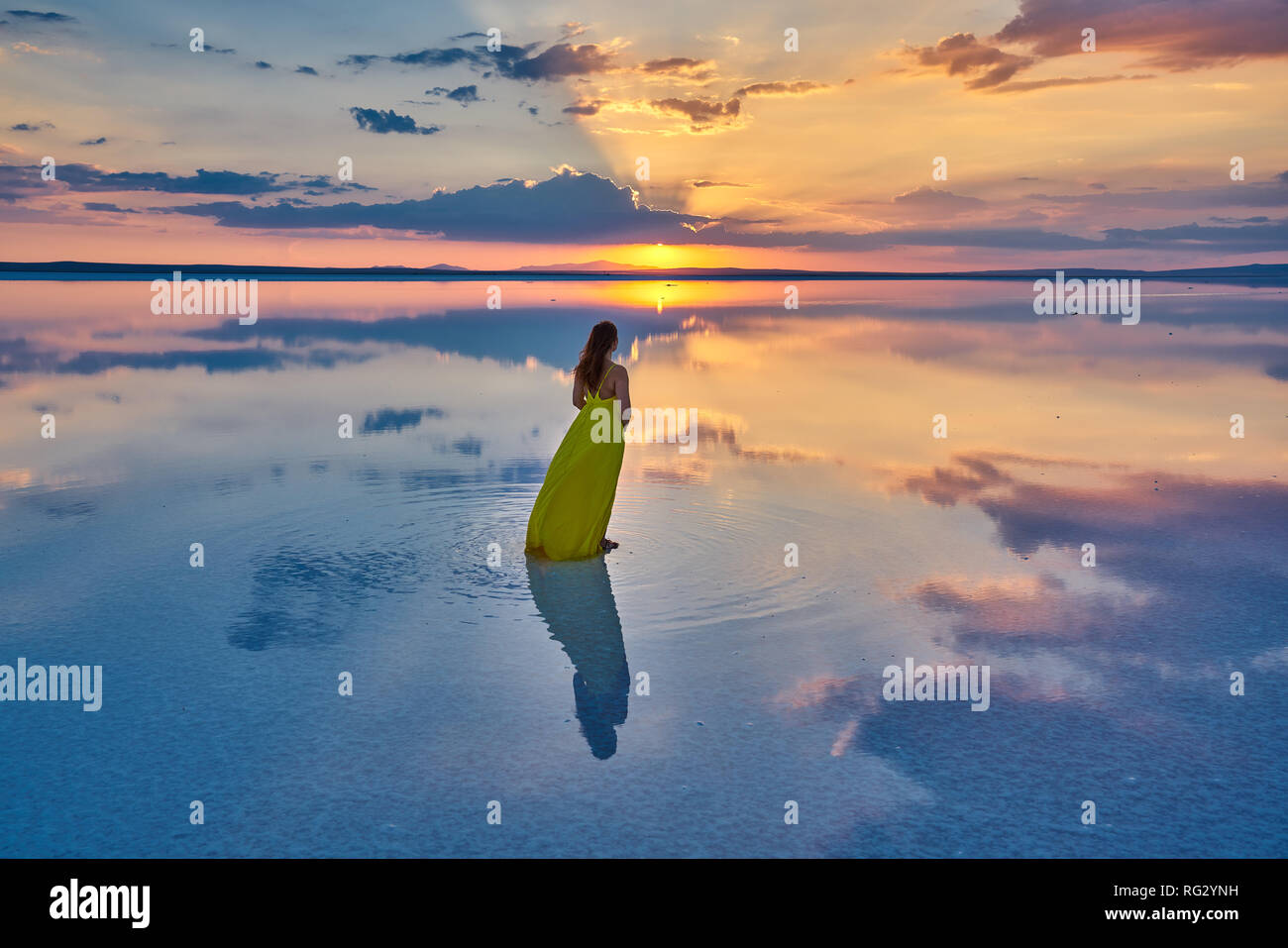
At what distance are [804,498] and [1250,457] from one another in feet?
21.0

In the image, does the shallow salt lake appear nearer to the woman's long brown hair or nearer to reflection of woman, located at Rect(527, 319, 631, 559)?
reflection of woman, located at Rect(527, 319, 631, 559)

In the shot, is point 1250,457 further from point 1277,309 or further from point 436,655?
point 1277,309

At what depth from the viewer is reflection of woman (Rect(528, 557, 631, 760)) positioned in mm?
5623

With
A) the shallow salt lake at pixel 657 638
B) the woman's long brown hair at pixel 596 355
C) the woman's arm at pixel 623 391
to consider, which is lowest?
the shallow salt lake at pixel 657 638

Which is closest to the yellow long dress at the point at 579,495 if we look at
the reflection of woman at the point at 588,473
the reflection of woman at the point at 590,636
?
the reflection of woman at the point at 588,473

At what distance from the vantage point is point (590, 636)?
6902 millimetres

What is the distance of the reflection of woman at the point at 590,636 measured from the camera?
5.62 m

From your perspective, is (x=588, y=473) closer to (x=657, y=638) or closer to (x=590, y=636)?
(x=590, y=636)

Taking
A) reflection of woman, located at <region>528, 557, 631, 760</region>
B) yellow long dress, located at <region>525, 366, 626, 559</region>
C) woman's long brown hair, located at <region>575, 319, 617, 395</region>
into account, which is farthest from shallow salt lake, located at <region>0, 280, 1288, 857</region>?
woman's long brown hair, located at <region>575, 319, 617, 395</region>

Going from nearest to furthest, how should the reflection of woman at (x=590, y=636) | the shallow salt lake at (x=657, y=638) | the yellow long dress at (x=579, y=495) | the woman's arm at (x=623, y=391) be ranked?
the shallow salt lake at (x=657, y=638) < the reflection of woman at (x=590, y=636) < the yellow long dress at (x=579, y=495) < the woman's arm at (x=623, y=391)

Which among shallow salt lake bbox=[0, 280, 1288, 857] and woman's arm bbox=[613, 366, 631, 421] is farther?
woman's arm bbox=[613, 366, 631, 421]

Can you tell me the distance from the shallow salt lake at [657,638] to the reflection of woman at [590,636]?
0.03 m

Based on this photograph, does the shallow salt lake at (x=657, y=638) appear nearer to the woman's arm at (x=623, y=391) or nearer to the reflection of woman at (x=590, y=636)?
the reflection of woman at (x=590, y=636)
